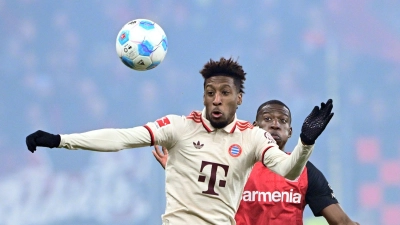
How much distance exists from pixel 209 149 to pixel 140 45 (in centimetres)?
88

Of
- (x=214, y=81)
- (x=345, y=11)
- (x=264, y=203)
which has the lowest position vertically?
(x=264, y=203)

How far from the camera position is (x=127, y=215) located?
863cm

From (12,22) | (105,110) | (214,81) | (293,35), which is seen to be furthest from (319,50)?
(214,81)

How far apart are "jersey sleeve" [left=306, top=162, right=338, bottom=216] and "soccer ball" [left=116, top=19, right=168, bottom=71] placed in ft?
4.89

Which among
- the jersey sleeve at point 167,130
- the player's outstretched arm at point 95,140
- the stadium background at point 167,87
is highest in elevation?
the stadium background at point 167,87

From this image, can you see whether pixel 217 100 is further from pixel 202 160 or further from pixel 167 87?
pixel 167 87

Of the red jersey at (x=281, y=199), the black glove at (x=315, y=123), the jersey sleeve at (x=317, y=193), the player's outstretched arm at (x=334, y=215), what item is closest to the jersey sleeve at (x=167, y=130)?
the black glove at (x=315, y=123)

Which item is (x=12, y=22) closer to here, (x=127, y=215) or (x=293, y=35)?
(x=127, y=215)

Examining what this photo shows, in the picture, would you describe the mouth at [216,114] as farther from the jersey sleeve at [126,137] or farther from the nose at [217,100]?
the jersey sleeve at [126,137]

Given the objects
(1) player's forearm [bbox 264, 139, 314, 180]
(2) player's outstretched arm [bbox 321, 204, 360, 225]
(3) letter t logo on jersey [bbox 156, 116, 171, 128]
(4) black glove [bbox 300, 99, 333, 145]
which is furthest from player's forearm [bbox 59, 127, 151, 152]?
(2) player's outstretched arm [bbox 321, 204, 360, 225]

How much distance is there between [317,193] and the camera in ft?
19.5

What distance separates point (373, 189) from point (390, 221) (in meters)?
0.41

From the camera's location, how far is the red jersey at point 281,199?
5871 mm

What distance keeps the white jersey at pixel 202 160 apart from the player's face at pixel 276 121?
3.58ft
